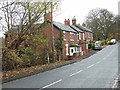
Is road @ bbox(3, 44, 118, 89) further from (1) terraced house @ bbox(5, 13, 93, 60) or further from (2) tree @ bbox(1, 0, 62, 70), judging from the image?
(1) terraced house @ bbox(5, 13, 93, 60)

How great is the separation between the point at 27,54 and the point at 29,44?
1.45 m

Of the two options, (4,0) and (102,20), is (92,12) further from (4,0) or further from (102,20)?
(4,0)

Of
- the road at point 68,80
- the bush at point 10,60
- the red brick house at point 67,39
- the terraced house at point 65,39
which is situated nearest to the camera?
the road at point 68,80

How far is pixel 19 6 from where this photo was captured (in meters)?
25.4

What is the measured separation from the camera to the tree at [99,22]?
94438mm

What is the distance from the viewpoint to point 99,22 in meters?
96.2

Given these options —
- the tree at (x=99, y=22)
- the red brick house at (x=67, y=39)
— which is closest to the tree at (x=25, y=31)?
the red brick house at (x=67, y=39)

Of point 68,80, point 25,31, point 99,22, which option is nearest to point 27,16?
point 25,31

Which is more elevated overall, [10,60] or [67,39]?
[67,39]

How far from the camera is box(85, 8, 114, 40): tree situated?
3718 inches

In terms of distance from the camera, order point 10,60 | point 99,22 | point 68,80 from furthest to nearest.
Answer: point 99,22 → point 10,60 → point 68,80

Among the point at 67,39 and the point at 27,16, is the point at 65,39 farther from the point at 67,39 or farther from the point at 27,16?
the point at 27,16

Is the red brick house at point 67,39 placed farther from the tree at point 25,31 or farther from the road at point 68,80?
the road at point 68,80

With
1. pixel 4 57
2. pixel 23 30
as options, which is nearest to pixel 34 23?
pixel 23 30
